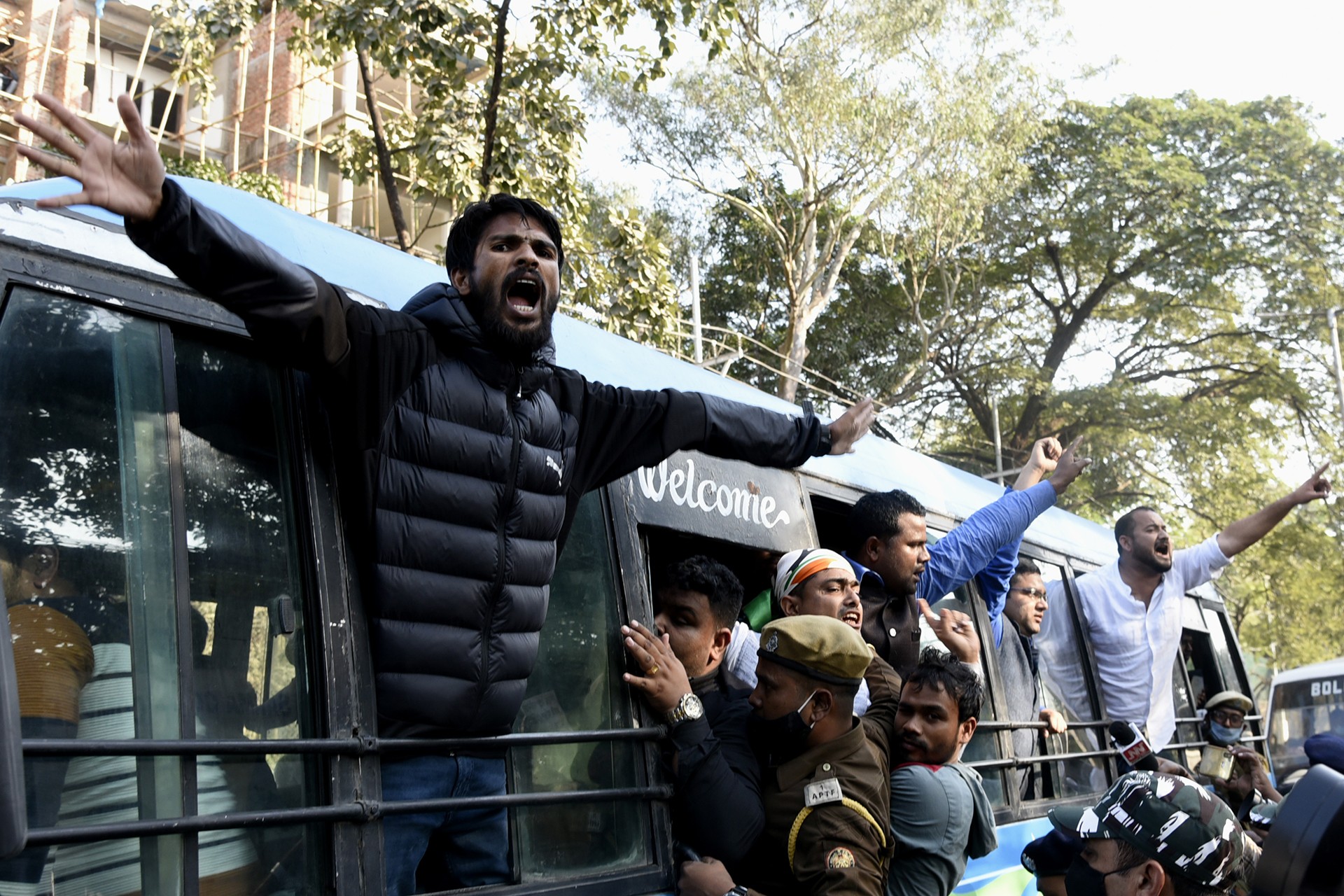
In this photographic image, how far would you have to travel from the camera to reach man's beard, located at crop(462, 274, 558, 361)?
9.91ft

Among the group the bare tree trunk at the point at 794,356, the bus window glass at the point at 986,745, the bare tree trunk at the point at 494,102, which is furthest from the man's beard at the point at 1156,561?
the bare tree trunk at the point at 794,356

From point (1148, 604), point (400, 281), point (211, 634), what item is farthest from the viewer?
point (1148, 604)

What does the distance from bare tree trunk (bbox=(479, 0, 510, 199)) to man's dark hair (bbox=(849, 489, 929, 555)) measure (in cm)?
660

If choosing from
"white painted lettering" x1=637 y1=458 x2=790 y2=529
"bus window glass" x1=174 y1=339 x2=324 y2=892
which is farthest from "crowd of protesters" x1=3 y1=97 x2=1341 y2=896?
"white painted lettering" x1=637 y1=458 x2=790 y2=529

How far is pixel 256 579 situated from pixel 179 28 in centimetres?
1168

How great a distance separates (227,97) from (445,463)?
895 inches

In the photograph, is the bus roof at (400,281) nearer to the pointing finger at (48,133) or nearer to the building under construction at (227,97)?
the pointing finger at (48,133)

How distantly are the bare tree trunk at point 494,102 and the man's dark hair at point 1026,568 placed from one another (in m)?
5.89

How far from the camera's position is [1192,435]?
24828 millimetres

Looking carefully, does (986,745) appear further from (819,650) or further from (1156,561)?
(819,650)

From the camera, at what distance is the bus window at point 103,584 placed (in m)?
2.17

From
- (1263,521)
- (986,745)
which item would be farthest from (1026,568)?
Result: (986,745)

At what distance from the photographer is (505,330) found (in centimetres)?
303

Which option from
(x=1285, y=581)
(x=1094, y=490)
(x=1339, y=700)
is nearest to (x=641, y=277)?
(x=1339, y=700)
